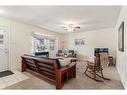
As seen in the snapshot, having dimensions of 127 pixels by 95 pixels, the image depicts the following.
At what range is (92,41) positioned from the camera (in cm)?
655

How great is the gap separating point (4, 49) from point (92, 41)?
497 cm

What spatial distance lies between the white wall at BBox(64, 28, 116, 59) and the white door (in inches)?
180

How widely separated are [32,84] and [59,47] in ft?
16.6

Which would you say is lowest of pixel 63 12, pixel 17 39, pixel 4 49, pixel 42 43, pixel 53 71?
pixel 53 71

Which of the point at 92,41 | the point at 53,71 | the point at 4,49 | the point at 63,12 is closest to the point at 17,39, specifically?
the point at 4,49

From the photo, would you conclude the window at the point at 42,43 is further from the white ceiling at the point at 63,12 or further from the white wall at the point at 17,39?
the white ceiling at the point at 63,12

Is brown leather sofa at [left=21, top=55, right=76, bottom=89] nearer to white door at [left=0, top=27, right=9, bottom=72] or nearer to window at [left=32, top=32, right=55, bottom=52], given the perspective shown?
white door at [left=0, top=27, right=9, bottom=72]

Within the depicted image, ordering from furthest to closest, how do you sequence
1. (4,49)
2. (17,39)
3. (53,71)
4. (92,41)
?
1. (92,41)
2. (17,39)
3. (4,49)
4. (53,71)

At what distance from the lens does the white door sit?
13.2ft

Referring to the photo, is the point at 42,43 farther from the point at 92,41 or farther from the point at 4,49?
the point at 92,41

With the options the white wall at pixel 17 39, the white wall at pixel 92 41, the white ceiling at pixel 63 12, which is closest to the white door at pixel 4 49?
the white wall at pixel 17 39

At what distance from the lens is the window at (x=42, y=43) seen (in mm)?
5609

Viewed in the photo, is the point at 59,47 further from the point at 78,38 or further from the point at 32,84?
the point at 32,84

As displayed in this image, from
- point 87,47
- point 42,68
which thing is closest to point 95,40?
point 87,47
